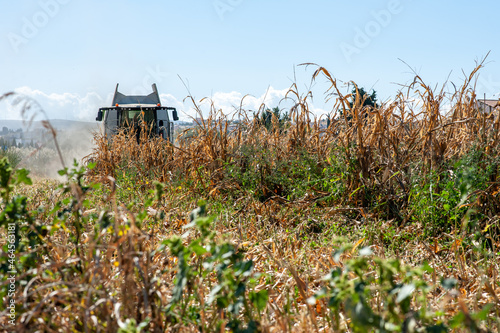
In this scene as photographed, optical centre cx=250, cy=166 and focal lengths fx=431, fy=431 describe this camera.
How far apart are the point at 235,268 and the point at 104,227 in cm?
54

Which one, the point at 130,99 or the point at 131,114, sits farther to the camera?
the point at 130,99

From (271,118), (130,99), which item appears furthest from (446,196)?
(130,99)

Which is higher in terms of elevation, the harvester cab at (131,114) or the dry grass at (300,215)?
the harvester cab at (131,114)

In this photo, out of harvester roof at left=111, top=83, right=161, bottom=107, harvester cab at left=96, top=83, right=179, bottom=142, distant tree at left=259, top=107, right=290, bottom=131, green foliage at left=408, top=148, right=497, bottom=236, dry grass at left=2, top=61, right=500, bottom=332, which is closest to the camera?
dry grass at left=2, top=61, right=500, bottom=332

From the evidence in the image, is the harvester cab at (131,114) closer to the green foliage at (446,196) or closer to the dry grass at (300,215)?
the dry grass at (300,215)

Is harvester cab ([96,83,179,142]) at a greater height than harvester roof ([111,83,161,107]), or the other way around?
harvester roof ([111,83,161,107])

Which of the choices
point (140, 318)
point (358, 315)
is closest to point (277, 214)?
point (140, 318)

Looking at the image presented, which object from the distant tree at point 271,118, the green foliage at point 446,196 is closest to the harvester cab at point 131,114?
the distant tree at point 271,118

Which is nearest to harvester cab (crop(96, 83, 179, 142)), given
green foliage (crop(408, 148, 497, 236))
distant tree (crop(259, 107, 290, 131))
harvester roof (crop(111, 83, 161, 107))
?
harvester roof (crop(111, 83, 161, 107))

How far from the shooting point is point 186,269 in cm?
136

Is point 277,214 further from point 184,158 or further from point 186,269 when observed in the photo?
point 186,269

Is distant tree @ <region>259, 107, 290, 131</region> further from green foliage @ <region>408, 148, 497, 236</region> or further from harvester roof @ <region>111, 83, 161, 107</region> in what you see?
harvester roof @ <region>111, 83, 161, 107</region>

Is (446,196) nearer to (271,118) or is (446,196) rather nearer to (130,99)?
(271,118)

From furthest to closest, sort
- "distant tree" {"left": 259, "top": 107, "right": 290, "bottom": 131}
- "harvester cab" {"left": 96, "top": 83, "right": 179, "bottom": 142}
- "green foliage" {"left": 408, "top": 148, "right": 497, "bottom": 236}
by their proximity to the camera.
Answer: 1. "harvester cab" {"left": 96, "top": 83, "right": 179, "bottom": 142}
2. "distant tree" {"left": 259, "top": 107, "right": 290, "bottom": 131}
3. "green foliage" {"left": 408, "top": 148, "right": 497, "bottom": 236}
